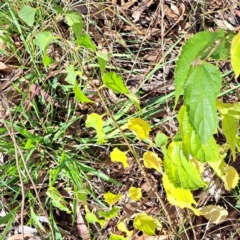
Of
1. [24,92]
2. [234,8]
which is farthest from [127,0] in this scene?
[24,92]

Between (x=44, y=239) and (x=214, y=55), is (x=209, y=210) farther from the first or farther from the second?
(x=214, y=55)

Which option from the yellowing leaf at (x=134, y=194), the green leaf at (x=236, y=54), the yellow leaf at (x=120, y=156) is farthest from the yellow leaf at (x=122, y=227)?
the green leaf at (x=236, y=54)

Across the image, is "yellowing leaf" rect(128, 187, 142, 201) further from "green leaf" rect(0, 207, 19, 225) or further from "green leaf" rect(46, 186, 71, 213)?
"green leaf" rect(0, 207, 19, 225)

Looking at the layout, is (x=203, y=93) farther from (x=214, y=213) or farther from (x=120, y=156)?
(x=214, y=213)

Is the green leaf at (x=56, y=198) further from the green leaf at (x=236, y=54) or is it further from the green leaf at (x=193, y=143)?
the green leaf at (x=236, y=54)

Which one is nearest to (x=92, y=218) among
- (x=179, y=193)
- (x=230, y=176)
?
(x=179, y=193)

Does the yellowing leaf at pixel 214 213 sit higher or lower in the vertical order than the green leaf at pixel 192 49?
lower

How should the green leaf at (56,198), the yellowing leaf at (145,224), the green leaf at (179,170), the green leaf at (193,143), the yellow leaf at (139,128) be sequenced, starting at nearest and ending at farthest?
the green leaf at (193,143) < the green leaf at (179,170) < the yellow leaf at (139,128) < the yellowing leaf at (145,224) < the green leaf at (56,198)
